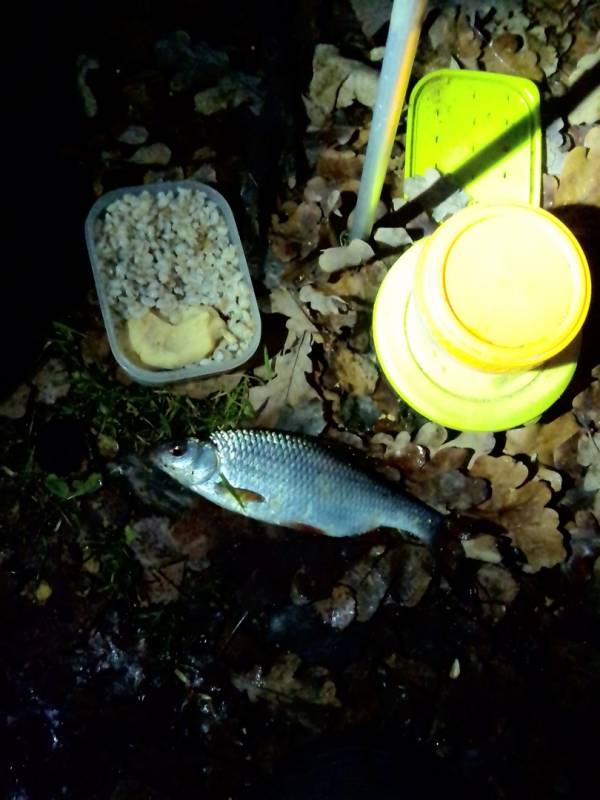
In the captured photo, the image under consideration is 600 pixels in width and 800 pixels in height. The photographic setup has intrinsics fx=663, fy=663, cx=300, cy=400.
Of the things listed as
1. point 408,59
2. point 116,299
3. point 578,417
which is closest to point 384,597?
point 578,417

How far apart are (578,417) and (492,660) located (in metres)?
1.06

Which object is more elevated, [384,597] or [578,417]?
[578,417]

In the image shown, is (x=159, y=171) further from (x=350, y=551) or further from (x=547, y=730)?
(x=547, y=730)

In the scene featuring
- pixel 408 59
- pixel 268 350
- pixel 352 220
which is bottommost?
pixel 268 350

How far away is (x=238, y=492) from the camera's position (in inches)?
103

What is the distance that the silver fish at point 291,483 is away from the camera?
258 centimetres

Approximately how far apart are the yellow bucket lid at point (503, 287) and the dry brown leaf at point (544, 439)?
80cm

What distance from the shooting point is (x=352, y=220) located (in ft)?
9.25

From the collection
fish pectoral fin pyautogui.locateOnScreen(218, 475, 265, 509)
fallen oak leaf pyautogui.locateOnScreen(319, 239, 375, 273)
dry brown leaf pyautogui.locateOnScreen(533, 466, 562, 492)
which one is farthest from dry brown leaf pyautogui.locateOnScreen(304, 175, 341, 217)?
dry brown leaf pyautogui.locateOnScreen(533, 466, 562, 492)

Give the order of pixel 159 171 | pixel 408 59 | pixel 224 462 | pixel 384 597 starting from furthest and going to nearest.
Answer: pixel 159 171 → pixel 384 597 → pixel 224 462 → pixel 408 59

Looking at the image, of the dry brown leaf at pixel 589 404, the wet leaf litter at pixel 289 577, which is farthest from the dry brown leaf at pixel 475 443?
the dry brown leaf at pixel 589 404

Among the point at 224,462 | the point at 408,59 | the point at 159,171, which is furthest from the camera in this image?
the point at 159,171

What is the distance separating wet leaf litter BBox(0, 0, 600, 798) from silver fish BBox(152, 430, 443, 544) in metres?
0.13

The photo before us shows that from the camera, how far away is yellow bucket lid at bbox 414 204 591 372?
6.32 ft
